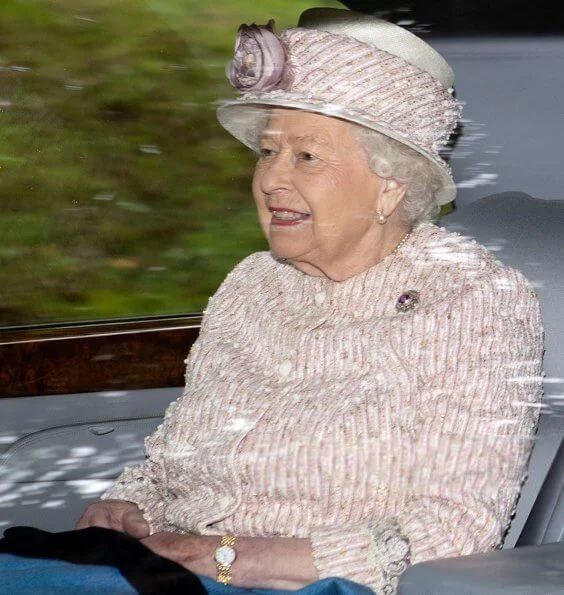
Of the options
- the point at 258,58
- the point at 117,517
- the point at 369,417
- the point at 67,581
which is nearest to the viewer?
the point at 67,581

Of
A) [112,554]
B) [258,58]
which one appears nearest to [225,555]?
[112,554]

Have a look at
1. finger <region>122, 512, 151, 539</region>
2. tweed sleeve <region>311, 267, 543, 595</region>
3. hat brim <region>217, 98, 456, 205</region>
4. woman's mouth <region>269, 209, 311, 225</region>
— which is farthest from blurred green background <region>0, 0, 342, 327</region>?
tweed sleeve <region>311, 267, 543, 595</region>

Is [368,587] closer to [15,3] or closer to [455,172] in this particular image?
[455,172]

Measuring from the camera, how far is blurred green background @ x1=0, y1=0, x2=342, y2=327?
2336mm

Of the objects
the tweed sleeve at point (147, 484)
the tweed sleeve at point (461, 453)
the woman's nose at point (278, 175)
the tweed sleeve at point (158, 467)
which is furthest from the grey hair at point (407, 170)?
the tweed sleeve at point (147, 484)

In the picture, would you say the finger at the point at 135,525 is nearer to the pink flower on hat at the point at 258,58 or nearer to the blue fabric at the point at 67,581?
the blue fabric at the point at 67,581

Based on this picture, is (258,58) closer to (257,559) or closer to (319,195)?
(319,195)

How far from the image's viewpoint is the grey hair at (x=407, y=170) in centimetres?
197

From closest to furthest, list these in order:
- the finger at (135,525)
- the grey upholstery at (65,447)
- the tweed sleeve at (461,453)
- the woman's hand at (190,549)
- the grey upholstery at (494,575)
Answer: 1. the grey upholstery at (494,575)
2. the tweed sleeve at (461,453)
3. the woman's hand at (190,549)
4. the finger at (135,525)
5. the grey upholstery at (65,447)

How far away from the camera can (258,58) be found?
1952mm

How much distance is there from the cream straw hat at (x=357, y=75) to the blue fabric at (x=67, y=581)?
A: 0.80 metres

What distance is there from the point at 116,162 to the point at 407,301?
0.82 meters

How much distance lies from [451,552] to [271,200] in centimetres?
71

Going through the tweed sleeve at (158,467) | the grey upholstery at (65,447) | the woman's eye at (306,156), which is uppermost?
the woman's eye at (306,156)
